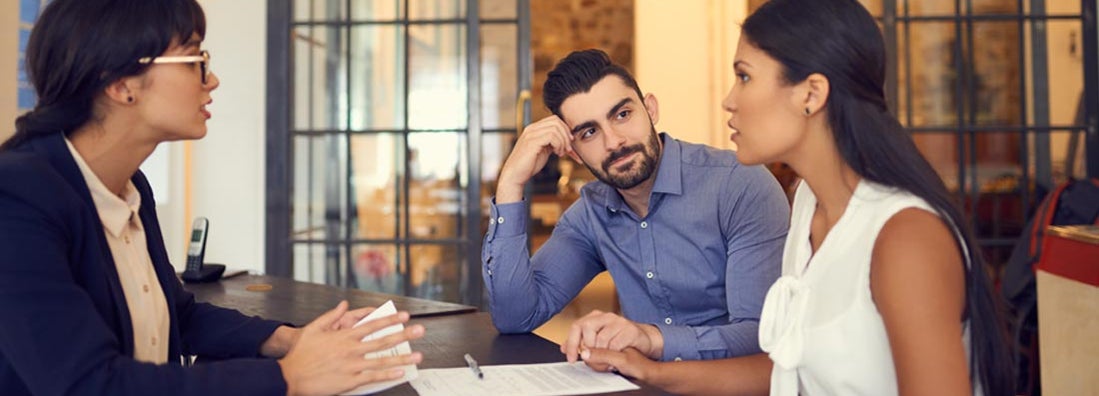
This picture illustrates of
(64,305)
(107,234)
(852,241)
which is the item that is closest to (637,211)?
(852,241)

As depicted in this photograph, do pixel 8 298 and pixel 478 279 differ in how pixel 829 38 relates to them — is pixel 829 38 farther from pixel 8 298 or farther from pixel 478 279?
pixel 478 279

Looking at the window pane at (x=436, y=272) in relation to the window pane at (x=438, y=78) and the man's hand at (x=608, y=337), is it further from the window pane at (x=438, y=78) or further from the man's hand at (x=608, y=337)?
the man's hand at (x=608, y=337)

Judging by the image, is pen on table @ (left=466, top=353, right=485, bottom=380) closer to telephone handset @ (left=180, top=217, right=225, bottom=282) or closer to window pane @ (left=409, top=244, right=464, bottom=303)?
telephone handset @ (left=180, top=217, right=225, bottom=282)

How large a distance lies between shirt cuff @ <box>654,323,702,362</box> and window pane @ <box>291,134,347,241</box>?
10.4 feet

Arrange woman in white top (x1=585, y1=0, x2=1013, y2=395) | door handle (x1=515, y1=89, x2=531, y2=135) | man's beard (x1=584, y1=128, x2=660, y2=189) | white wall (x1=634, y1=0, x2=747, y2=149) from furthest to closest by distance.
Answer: white wall (x1=634, y1=0, x2=747, y2=149) < door handle (x1=515, y1=89, x2=531, y2=135) < man's beard (x1=584, y1=128, x2=660, y2=189) < woman in white top (x1=585, y1=0, x2=1013, y2=395)

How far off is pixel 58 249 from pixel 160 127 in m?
0.29

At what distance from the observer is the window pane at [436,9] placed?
4.45 m

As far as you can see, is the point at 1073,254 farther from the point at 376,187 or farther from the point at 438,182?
the point at 376,187

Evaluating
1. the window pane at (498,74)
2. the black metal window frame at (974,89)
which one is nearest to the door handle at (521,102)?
the window pane at (498,74)

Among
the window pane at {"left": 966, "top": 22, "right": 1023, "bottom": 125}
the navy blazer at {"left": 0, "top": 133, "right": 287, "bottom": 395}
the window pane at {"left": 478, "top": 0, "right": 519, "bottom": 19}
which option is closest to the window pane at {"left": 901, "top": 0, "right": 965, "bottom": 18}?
the window pane at {"left": 966, "top": 22, "right": 1023, "bottom": 125}

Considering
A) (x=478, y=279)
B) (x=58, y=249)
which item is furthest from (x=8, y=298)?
(x=478, y=279)

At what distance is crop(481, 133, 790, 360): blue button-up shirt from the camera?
6.05ft

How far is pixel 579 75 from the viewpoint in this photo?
6.49ft

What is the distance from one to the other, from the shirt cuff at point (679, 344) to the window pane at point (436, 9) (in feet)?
10.0
